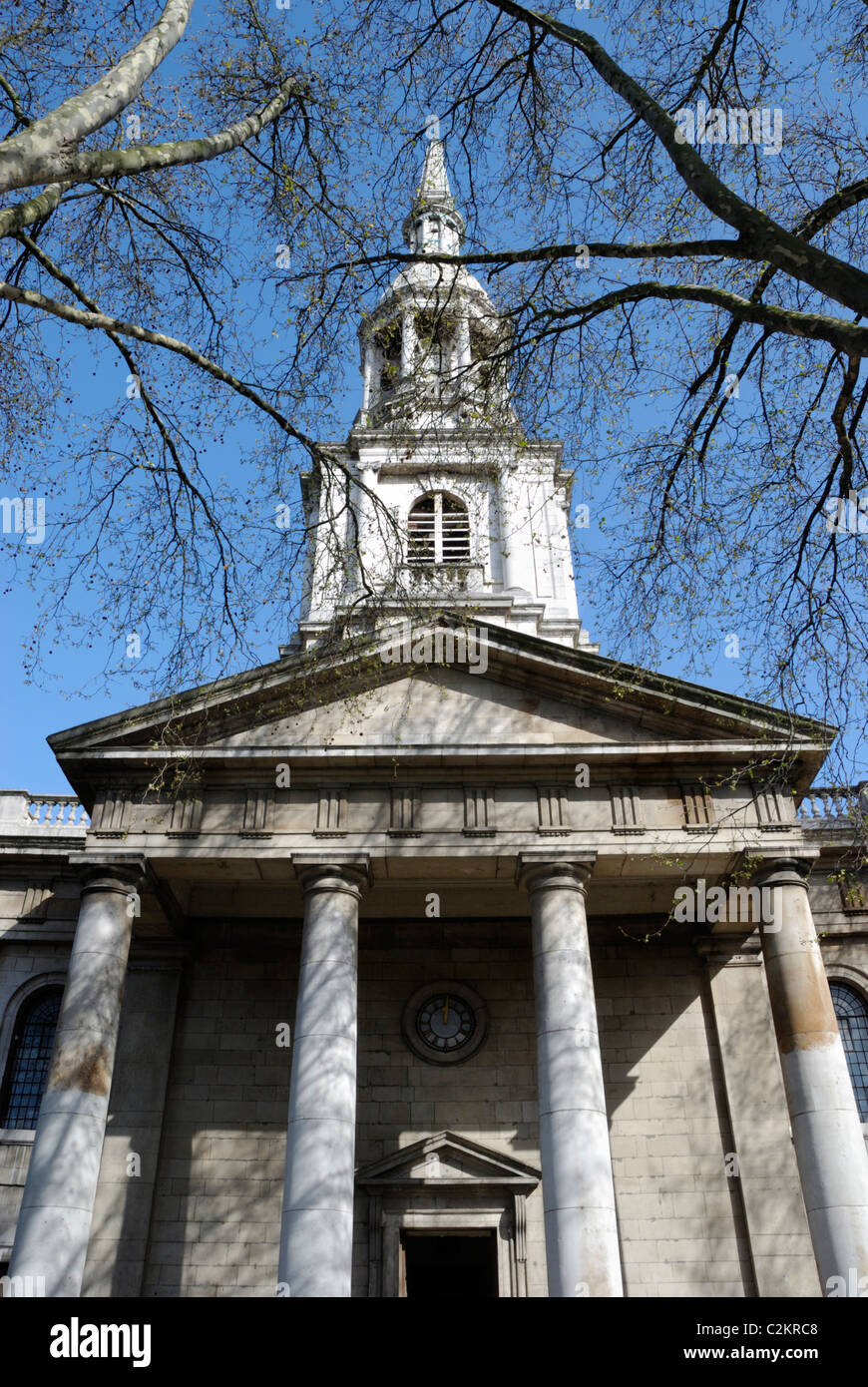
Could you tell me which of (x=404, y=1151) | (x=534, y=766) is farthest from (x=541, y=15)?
(x=404, y=1151)

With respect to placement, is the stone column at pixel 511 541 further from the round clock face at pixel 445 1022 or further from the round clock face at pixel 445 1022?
the round clock face at pixel 445 1022

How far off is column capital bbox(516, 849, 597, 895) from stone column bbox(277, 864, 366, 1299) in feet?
8.35

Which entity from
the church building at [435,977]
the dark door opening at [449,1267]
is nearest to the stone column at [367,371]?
the church building at [435,977]

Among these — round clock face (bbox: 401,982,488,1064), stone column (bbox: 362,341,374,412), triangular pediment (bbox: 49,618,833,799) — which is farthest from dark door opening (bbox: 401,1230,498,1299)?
stone column (bbox: 362,341,374,412)

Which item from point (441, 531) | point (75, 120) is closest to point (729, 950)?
point (441, 531)

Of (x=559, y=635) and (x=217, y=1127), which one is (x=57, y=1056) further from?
(x=559, y=635)

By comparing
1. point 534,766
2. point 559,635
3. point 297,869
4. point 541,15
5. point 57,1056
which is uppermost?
point 559,635

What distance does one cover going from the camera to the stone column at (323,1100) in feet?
41.9

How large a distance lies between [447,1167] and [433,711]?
726 cm

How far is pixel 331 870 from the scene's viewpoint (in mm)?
15539

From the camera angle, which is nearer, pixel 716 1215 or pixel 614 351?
pixel 614 351

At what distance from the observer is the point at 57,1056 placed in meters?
14.2
